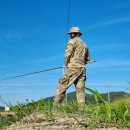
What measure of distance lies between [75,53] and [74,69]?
40 centimetres

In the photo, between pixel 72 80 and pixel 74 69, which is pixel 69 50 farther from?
pixel 72 80

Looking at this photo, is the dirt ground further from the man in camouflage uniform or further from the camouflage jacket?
the camouflage jacket

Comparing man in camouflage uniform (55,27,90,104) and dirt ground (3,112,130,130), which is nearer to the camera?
dirt ground (3,112,130,130)

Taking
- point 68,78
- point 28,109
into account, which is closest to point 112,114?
point 28,109

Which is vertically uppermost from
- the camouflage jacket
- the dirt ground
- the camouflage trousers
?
the camouflage jacket

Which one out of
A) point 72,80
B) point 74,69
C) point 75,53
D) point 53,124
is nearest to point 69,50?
point 75,53

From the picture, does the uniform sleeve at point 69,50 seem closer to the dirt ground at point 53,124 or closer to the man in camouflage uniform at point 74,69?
the man in camouflage uniform at point 74,69

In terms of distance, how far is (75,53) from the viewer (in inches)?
474

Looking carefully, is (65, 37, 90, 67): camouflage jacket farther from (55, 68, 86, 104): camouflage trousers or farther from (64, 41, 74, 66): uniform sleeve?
(55, 68, 86, 104): camouflage trousers

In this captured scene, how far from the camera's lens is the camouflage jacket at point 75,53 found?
1195 cm

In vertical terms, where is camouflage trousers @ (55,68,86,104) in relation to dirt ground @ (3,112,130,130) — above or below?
above

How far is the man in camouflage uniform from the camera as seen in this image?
39.1 feet

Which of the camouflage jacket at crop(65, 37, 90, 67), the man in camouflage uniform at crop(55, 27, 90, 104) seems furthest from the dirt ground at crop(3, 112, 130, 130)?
the camouflage jacket at crop(65, 37, 90, 67)

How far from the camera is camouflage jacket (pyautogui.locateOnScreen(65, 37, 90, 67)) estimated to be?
12.0 metres
